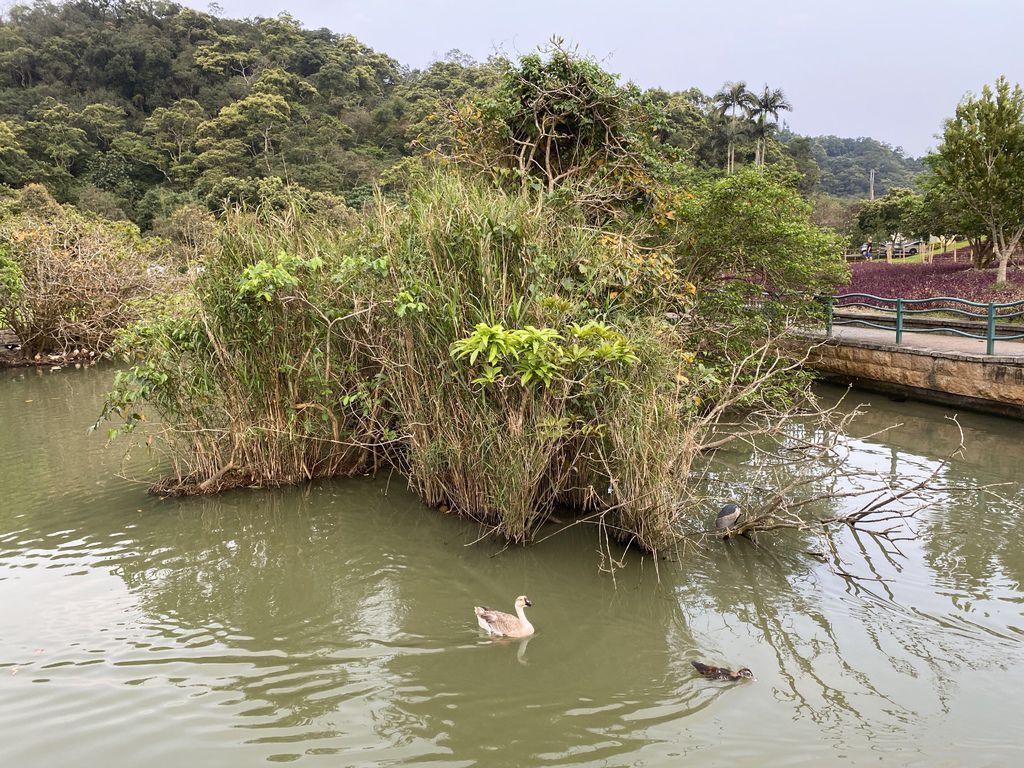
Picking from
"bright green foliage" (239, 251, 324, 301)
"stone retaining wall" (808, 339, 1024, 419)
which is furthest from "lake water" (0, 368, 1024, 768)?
"stone retaining wall" (808, 339, 1024, 419)

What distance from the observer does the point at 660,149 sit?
9.42 metres

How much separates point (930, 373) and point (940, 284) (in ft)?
38.0

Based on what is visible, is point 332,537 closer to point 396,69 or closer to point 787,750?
point 787,750

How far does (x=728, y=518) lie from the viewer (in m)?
5.59

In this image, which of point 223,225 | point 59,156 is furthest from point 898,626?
point 59,156

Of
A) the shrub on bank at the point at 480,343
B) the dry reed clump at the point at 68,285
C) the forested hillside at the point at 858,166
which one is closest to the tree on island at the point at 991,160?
the shrub on bank at the point at 480,343

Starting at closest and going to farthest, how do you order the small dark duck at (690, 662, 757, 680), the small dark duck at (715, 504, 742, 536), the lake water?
the lake water, the small dark duck at (690, 662, 757, 680), the small dark duck at (715, 504, 742, 536)

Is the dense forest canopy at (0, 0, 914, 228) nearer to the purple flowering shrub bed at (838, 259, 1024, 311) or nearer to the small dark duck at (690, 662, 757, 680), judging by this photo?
the purple flowering shrub bed at (838, 259, 1024, 311)

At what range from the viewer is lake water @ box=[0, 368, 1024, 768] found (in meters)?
3.35

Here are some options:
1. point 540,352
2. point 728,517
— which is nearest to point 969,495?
point 728,517

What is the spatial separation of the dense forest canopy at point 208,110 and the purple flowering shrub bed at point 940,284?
392 inches

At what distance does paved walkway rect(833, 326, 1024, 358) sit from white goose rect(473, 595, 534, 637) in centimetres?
915

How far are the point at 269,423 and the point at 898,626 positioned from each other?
18.0ft

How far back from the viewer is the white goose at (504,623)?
4238 mm
